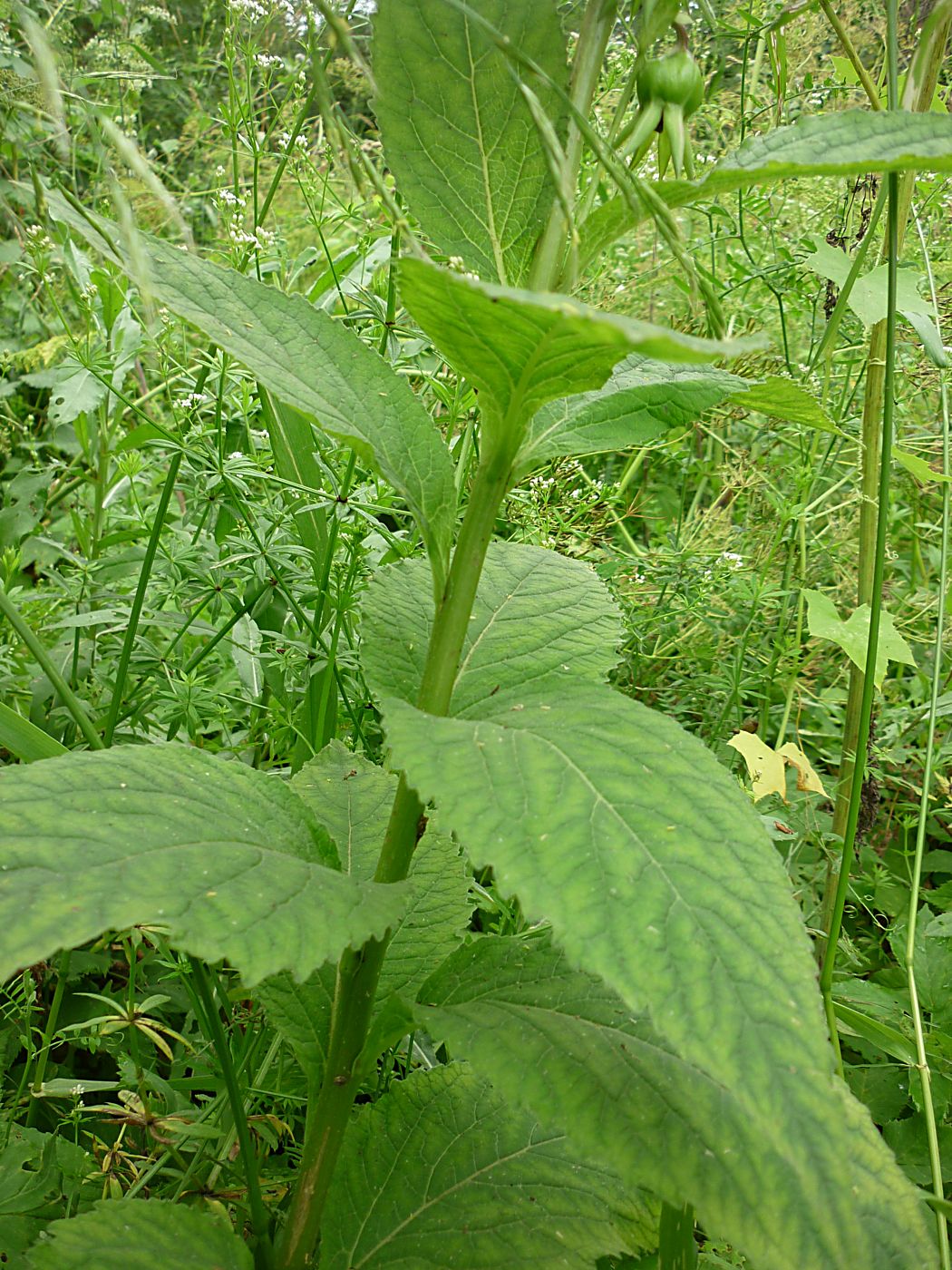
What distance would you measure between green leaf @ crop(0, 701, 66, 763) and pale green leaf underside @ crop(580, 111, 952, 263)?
78 centimetres

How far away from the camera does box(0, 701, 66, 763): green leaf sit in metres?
1.11

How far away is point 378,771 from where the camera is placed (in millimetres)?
1278

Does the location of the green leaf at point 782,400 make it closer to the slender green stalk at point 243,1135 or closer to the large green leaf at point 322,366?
the large green leaf at point 322,366

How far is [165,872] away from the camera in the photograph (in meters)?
0.80

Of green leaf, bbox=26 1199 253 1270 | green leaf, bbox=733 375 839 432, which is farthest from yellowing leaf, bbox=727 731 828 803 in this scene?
green leaf, bbox=26 1199 253 1270

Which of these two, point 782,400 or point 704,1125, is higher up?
point 782,400

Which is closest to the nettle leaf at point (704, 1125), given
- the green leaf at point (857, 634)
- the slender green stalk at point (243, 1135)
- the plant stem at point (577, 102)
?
the slender green stalk at point (243, 1135)

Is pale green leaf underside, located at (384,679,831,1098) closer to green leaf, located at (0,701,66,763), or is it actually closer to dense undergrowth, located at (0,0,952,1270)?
dense undergrowth, located at (0,0,952,1270)

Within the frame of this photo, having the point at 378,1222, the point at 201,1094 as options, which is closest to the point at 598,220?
the point at 378,1222

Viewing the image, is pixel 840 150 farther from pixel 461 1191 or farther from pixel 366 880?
pixel 461 1191

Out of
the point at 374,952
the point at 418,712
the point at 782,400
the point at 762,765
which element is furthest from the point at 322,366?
the point at 762,765

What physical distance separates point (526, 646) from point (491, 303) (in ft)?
1.58

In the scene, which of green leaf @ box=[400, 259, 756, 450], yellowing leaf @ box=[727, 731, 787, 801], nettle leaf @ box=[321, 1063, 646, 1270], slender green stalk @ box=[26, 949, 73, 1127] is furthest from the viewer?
yellowing leaf @ box=[727, 731, 787, 801]

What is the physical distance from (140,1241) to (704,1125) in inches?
21.3
